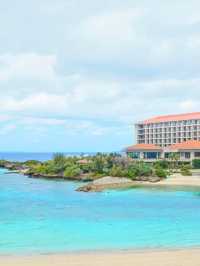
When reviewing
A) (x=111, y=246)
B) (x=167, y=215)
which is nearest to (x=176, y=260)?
(x=111, y=246)

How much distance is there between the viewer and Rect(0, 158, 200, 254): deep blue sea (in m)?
28.8

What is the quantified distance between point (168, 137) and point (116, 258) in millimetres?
125714

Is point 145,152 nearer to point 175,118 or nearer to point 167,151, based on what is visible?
point 167,151

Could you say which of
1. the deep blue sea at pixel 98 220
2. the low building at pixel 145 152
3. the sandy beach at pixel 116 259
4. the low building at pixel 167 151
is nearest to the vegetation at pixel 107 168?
the low building at pixel 167 151

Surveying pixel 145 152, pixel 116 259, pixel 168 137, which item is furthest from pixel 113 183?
pixel 168 137

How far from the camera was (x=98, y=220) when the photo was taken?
39.7 meters

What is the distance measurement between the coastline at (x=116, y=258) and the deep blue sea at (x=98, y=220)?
5.46 ft

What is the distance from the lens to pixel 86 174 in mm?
88625

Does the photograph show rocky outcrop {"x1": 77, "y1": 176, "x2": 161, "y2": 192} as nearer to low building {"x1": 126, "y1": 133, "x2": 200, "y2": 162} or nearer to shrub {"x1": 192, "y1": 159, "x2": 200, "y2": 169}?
shrub {"x1": 192, "y1": 159, "x2": 200, "y2": 169}

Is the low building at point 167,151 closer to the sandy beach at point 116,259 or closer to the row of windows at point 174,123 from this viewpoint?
the row of windows at point 174,123

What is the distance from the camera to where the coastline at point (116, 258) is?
73.7 feet

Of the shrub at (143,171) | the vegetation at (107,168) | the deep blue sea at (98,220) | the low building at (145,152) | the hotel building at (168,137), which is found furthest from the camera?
the low building at (145,152)

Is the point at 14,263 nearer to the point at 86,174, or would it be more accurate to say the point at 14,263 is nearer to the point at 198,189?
the point at 198,189

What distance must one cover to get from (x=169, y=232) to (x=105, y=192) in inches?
1266
